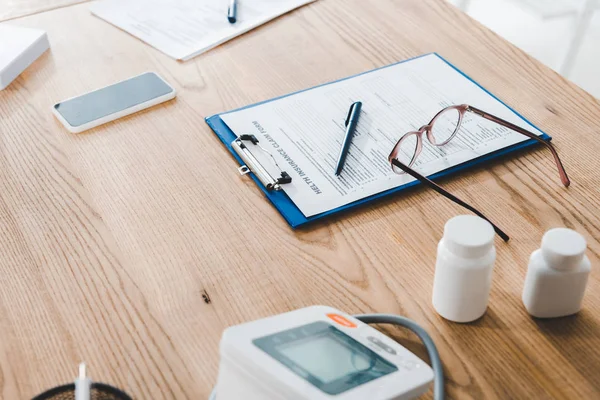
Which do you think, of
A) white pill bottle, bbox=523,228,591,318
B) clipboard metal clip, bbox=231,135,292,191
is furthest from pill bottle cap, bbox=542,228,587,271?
clipboard metal clip, bbox=231,135,292,191

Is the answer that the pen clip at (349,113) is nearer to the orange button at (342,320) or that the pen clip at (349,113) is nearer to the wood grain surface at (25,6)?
the orange button at (342,320)

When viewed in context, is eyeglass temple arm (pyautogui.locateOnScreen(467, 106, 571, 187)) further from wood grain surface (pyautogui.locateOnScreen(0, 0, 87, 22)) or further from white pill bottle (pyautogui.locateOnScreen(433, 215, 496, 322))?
wood grain surface (pyautogui.locateOnScreen(0, 0, 87, 22))

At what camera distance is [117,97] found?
1119 millimetres

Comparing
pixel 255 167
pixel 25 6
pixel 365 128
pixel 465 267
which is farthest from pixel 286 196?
pixel 25 6

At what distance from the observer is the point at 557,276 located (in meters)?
0.74

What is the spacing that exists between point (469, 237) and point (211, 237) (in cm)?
33

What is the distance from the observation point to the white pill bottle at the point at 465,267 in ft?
2.35

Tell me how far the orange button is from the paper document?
69 cm

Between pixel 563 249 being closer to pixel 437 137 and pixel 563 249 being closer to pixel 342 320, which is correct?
pixel 342 320

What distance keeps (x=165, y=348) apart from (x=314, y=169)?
344 mm

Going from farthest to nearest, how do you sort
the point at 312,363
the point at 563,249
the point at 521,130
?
the point at 521,130, the point at 563,249, the point at 312,363

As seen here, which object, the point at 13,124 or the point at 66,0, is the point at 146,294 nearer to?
the point at 13,124

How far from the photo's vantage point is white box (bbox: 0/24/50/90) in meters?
1.15

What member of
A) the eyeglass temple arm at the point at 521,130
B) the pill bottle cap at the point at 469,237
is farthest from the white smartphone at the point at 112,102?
the pill bottle cap at the point at 469,237
